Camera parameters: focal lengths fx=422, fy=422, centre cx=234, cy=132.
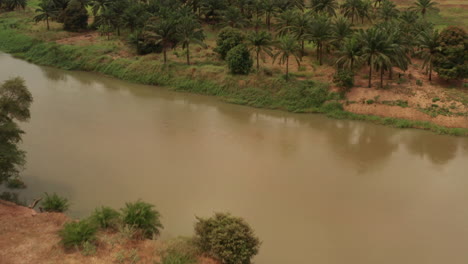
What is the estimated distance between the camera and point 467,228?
20.4 meters

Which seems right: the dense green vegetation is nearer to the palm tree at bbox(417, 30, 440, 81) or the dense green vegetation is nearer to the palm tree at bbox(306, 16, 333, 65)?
the palm tree at bbox(306, 16, 333, 65)

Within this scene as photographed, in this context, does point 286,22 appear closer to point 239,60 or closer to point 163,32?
point 239,60

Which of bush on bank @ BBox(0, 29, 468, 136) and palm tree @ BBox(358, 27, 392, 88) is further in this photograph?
bush on bank @ BBox(0, 29, 468, 136)

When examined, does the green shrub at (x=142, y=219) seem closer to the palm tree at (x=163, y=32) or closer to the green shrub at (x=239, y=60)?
the green shrub at (x=239, y=60)

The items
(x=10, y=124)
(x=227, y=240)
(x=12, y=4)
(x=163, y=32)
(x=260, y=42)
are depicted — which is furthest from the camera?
(x=12, y=4)

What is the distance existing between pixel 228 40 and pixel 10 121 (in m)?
24.3

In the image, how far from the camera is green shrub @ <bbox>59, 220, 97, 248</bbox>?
16.2 metres

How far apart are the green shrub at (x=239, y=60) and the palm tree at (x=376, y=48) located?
10017 millimetres

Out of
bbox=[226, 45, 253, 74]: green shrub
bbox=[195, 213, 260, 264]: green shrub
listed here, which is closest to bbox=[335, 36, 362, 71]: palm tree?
bbox=[226, 45, 253, 74]: green shrub

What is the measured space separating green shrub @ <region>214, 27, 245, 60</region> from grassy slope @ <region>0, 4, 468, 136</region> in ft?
5.16

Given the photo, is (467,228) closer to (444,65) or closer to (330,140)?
(330,140)

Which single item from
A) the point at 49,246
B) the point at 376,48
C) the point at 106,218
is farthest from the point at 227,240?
the point at 376,48

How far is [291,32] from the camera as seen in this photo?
41.3 metres

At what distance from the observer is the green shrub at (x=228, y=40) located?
40803 mm
